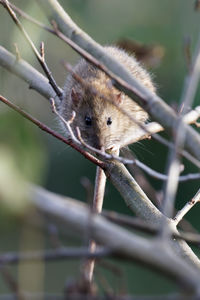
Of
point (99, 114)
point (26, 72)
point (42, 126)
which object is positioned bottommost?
point (42, 126)

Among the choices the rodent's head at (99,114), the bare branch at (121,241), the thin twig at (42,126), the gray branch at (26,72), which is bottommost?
the bare branch at (121,241)

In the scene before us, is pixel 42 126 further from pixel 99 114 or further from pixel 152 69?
pixel 152 69

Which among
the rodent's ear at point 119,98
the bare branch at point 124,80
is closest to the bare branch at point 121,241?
the bare branch at point 124,80

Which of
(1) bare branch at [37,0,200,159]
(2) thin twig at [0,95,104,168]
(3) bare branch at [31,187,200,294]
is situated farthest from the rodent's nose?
(3) bare branch at [31,187,200,294]

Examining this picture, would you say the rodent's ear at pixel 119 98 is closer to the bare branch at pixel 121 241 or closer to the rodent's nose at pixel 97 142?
the rodent's nose at pixel 97 142

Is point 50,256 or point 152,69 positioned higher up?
point 152,69

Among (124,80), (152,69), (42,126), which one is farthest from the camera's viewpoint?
(152,69)

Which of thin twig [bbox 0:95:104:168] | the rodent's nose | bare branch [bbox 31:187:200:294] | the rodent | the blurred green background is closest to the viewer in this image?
bare branch [bbox 31:187:200:294]

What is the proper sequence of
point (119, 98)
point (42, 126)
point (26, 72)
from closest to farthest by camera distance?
point (42, 126) → point (26, 72) → point (119, 98)

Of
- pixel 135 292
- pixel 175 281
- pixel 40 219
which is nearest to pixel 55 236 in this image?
pixel 40 219

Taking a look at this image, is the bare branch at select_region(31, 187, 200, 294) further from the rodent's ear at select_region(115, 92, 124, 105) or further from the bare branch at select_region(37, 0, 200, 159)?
the rodent's ear at select_region(115, 92, 124, 105)

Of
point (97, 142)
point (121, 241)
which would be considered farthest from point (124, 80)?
point (97, 142)
